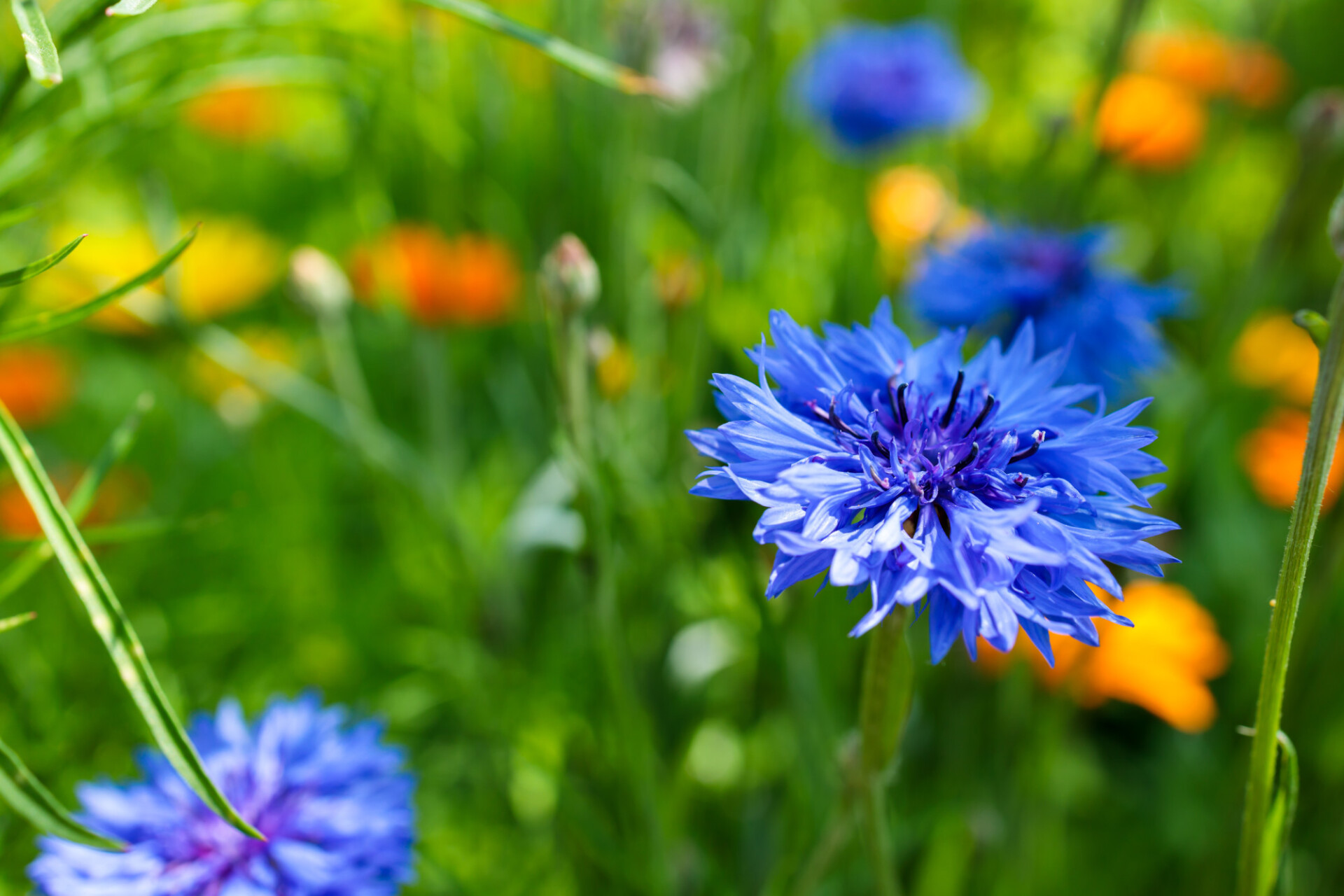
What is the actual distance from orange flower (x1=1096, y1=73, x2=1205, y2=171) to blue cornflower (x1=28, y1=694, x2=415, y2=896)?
1.12 m

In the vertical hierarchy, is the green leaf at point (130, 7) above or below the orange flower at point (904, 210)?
above

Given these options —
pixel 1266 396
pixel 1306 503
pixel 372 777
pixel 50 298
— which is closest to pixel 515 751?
pixel 372 777

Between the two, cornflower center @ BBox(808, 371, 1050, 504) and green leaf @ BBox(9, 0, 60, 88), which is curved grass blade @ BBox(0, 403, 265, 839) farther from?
cornflower center @ BBox(808, 371, 1050, 504)

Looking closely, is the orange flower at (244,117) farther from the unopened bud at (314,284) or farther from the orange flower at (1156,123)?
the orange flower at (1156,123)

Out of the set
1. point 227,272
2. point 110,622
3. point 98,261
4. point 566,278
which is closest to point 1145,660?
point 566,278

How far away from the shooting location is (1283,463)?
979mm

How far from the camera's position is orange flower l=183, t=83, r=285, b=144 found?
1.59 metres

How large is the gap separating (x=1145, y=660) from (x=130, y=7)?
2.54 feet

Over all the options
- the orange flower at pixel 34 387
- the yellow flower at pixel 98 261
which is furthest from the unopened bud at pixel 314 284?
the orange flower at pixel 34 387

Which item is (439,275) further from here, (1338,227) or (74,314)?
(1338,227)

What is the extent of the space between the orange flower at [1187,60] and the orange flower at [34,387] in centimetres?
153

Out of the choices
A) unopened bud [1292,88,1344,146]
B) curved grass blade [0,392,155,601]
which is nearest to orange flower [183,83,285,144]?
curved grass blade [0,392,155,601]

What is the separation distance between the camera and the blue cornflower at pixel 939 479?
14.9 inches

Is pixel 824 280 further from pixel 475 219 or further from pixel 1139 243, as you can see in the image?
pixel 1139 243
